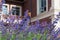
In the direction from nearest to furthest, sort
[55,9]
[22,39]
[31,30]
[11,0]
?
1. [22,39]
2. [31,30]
3. [55,9]
4. [11,0]

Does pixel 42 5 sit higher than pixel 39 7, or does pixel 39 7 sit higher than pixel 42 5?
pixel 42 5

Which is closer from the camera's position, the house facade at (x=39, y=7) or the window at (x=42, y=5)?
the house facade at (x=39, y=7)

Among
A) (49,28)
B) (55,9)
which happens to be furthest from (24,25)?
(55,9)

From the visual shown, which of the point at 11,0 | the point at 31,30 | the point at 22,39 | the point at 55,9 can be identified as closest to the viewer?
the point at 22,39

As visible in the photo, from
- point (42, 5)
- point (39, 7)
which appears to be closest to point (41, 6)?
point (42, 5)

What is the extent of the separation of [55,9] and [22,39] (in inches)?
488

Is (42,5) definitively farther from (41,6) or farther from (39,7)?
(39,7)

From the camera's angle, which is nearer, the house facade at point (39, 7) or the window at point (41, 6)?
the house facade at point (39, 7)

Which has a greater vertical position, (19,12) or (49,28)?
(49,28)

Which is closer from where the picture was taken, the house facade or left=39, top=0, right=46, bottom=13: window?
the house facade

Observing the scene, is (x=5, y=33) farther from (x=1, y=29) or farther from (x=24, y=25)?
(x=24, y=25)

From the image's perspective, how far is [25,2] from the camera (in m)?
20.3

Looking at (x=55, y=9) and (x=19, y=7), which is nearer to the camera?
(x=55, y=9)

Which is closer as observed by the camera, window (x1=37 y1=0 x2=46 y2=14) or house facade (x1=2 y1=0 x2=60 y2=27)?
house facade (x1=2 y1=0 x2=60 y2=27)
